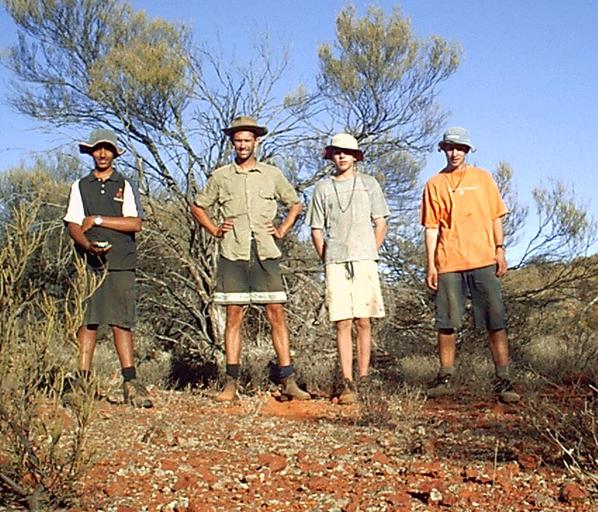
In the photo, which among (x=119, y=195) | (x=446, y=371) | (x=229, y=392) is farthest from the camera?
(x=229, y=392)

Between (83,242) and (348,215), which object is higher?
(348,215)

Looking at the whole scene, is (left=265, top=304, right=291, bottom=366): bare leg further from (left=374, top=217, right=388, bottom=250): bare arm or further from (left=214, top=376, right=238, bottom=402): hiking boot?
(left=374, top=217, right=388, bottom=250): bare arm

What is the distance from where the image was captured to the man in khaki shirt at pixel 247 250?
5.91 meters

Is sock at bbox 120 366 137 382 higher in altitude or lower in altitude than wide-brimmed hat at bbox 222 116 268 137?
lower

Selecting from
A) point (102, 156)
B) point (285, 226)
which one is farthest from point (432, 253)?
point (102, 156)

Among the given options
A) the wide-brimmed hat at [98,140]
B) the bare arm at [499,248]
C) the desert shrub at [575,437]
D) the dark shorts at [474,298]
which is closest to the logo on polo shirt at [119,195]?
the wide-brimmed hat at [98,140]

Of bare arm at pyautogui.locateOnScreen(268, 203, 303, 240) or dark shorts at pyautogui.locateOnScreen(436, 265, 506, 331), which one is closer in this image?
dark shorts at pyautogui.locateOnScreen(436, 265, 506, 331)

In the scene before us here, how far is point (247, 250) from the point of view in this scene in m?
5.91

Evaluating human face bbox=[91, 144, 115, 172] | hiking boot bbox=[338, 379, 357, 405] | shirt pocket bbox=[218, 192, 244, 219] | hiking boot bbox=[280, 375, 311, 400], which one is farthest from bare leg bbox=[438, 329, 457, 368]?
human face bbox=[91, 144, 115, 172]

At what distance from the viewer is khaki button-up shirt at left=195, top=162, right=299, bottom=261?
233 inches

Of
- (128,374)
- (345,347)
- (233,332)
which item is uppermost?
(233,332)

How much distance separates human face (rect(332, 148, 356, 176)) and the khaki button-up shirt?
40cm

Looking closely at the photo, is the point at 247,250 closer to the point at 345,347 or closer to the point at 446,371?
the point at 345,347

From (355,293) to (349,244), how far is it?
36cm
